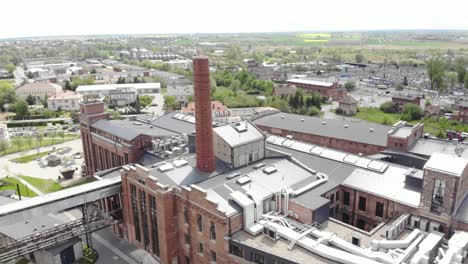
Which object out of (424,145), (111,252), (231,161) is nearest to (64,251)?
(111,252)

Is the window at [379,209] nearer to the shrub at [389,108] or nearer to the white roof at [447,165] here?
the white roof at [447,165]

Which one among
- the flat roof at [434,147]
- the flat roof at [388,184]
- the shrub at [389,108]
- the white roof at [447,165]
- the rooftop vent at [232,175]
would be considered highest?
the white roof at [447,165]

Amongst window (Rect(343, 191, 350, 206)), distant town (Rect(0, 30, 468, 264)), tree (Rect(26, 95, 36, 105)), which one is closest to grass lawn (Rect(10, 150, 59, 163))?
distant town (Rect(0, 30, 468, 264))

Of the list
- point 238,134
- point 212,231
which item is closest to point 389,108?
point 238,134

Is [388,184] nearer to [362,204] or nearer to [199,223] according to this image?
[362,204]

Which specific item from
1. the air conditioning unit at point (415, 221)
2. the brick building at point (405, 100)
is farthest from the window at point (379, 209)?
the brick building at point (405, 100)

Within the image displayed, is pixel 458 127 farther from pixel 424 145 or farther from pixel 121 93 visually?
pixel 121 93

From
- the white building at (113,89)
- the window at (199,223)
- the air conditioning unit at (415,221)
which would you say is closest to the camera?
the air conditioning unit at (415,221)
